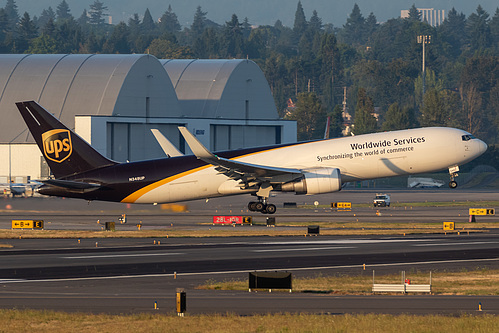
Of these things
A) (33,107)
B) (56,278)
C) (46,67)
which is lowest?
(56,278)

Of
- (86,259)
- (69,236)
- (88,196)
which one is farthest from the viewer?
(88,196)

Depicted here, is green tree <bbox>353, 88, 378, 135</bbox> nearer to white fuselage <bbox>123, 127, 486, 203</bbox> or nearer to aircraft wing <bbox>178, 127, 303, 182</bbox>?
white fuselage <bbox>123, 127, 486, 203</bbox>

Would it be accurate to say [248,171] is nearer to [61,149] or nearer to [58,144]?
[61,149]

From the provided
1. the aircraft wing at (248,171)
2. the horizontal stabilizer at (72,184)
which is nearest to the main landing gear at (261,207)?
the aircraft wing at (248,171)

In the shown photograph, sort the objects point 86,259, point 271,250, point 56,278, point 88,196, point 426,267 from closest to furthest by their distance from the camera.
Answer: point 56,278, point 426,267, point 86,259, point 271,250, point 88,196

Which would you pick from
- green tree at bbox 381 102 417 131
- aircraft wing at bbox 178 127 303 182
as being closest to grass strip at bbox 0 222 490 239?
aircraft wing at bbox 178 127 303 182

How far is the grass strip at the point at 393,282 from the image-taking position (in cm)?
3259

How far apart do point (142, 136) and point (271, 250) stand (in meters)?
62.7

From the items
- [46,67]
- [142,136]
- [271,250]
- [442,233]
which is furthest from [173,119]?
[271,250]

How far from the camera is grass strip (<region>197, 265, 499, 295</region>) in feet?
107

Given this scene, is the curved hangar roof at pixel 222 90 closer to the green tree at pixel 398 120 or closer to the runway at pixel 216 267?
the runway at pixel 216 267

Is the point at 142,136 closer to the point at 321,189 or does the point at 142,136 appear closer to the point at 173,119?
the point at 173,119

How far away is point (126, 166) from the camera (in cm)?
6056

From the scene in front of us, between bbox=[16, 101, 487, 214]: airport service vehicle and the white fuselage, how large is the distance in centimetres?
7
